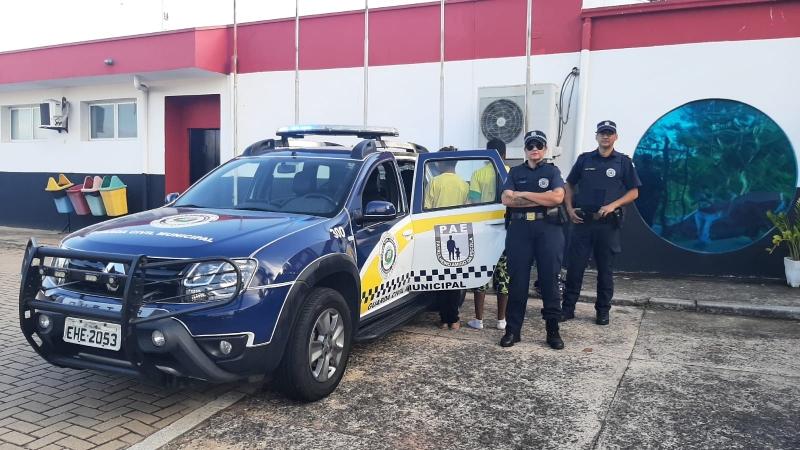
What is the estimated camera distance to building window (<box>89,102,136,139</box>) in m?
12.8

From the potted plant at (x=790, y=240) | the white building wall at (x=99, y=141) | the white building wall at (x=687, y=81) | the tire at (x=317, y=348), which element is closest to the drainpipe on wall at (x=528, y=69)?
the white building wall at (x=687, y=81)

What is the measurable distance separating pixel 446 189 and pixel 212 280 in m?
2.69

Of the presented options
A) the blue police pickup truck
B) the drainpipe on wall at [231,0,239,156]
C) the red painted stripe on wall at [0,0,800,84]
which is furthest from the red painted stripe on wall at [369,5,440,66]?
the blue police pickup truck

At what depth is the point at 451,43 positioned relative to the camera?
952 centimetres

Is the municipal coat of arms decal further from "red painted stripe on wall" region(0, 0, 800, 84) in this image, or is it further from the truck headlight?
"red painted stripe on wall" region(0, 0, 800, 84)

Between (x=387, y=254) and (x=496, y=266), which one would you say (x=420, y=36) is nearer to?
(x=496, y=266)

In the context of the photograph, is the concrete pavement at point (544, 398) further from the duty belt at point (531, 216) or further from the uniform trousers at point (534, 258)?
the duty belt at point (531, 216)

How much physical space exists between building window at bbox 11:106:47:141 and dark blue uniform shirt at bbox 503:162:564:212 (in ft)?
40.9

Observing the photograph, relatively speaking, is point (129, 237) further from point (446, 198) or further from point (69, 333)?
point (446, 198)

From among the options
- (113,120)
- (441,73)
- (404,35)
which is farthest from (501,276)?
(113,120)

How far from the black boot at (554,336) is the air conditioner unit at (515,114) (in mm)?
3369

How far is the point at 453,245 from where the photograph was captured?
548 cm

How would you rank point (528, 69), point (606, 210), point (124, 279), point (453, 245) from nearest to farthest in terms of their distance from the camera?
point (124, 279), point (453, 245), point (606, 210), point (528, 69)

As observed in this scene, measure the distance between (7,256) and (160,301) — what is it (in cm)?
Result: 857
